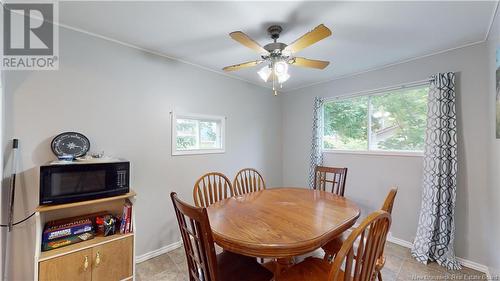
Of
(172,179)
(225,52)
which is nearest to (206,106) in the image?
(225,52)

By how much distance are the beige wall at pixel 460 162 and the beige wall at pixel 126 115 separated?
1721mm

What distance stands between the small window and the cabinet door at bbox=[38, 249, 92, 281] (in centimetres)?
126

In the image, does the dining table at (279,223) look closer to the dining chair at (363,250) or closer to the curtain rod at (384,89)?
the dining chair at (363,250)

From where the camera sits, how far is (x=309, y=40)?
5.07 feet

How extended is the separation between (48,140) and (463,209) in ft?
13.2

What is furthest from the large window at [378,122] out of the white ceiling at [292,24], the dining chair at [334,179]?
the dining chair at [334,179]

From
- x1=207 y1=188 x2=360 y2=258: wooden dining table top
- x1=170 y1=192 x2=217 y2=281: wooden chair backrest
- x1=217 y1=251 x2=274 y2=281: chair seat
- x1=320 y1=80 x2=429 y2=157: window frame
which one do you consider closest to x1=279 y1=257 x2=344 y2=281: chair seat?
x1=217 y1=251 x2=274 y2=281: chair seat

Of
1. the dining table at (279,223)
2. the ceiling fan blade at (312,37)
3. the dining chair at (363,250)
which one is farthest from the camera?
the ceiling fan blade at (312,37)

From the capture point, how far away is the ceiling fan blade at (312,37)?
1378mm

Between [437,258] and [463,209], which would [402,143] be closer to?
[463,209]

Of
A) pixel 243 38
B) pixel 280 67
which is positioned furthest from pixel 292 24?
pixel 243 38

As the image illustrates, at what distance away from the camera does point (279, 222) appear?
4.66ft

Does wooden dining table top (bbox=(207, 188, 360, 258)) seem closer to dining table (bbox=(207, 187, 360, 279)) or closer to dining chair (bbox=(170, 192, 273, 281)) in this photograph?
dining table (bbox=(207, 187, 360, 279))

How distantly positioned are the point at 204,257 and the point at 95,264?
115cm
